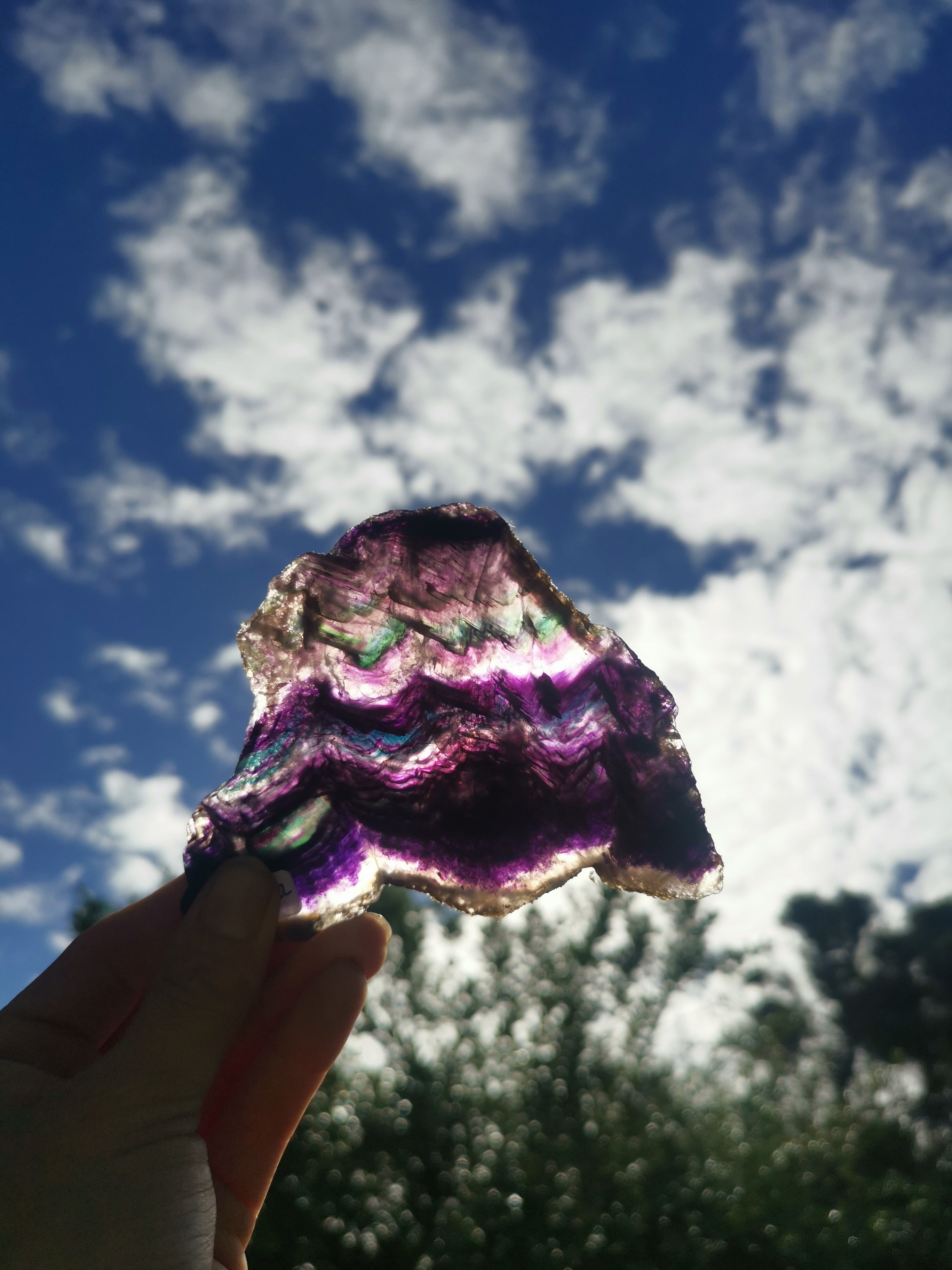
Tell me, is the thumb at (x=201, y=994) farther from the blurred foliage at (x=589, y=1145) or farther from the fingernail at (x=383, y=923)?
the blurred foliage at (x=589, y=1145)

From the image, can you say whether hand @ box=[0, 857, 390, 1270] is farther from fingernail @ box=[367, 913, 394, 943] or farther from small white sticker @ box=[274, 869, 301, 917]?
small white sticker @ box=[274, 869, 301, 917]

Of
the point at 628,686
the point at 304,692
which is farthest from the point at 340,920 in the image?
the point at 628,686

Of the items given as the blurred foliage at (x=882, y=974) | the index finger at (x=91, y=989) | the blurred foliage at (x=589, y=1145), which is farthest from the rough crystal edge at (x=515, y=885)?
the blurred foliage at (x=882, y=974)

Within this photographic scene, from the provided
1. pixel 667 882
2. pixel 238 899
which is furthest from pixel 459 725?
pixel 238 899

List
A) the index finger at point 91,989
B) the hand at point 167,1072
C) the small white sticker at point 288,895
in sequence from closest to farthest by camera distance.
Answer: the hand at point 167,1072
the index finger at point 91,989
the small white sticker at point 288,895

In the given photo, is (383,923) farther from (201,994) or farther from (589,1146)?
(589,1146)

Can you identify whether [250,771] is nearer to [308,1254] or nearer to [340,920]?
[340,920]

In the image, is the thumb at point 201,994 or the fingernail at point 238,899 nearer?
the thumb at point 201,994
